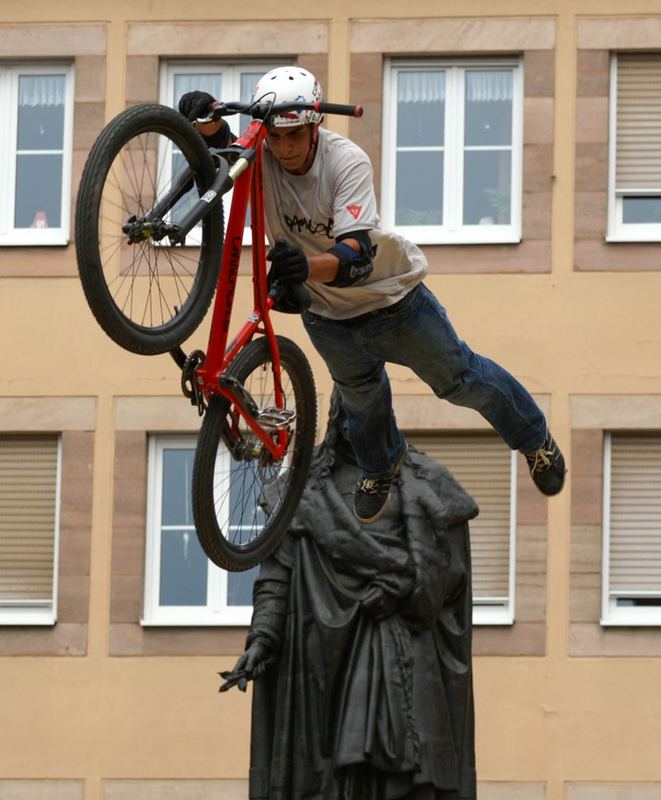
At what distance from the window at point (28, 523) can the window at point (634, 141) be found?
20.6ft

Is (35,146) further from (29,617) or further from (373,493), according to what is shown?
(373,493)

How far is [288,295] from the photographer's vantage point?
14.6 m

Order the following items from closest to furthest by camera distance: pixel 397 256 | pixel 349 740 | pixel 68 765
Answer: pixel 397 256 → pixel 349 740 → pixel 68 765

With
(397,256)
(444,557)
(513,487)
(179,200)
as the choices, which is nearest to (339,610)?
(444,557)

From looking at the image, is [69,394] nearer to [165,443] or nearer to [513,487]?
[165,443]

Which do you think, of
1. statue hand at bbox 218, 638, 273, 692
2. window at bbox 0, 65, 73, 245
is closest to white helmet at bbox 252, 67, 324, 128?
statue hand at bbox 218, 638, 273, 692

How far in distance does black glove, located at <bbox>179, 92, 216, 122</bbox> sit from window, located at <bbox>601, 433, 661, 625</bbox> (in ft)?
55.3

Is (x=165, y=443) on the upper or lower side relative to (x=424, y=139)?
lower

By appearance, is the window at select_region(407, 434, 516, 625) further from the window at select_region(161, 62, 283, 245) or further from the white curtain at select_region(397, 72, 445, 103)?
the white curtain at select_region(397, 72, 445, 103)

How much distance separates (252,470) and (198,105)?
186cm

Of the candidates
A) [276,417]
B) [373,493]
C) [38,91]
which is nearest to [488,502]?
[38,91]

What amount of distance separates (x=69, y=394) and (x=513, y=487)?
465cm

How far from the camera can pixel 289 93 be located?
14.5 metres

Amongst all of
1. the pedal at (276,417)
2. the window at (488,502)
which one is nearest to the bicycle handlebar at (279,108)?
the pedal at (276,417)
